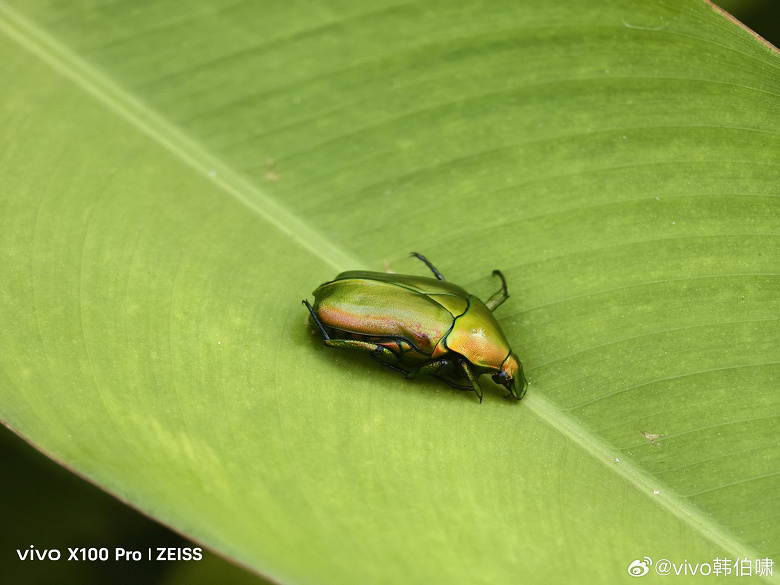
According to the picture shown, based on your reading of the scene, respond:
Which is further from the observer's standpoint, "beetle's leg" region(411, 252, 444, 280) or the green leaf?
"beetle's leg" region(411, 252, 444, 280)

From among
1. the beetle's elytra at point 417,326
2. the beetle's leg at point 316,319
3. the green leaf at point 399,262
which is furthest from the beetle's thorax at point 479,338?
the beetle's leg at point 316,319

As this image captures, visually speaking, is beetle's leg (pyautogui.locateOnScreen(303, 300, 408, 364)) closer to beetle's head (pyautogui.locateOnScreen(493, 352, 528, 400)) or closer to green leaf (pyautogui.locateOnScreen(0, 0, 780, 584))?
green leaf (pyautogui.locateOnScreen(0, 0, 780, 584))

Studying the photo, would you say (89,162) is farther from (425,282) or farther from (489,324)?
(489,324)

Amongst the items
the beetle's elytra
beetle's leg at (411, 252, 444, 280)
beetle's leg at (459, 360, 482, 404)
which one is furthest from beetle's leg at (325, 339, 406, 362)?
beetle's leg at (411, 252, 444, 280)

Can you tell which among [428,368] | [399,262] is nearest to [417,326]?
[428,368]

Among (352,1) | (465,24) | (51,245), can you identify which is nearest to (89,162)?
(51,245)

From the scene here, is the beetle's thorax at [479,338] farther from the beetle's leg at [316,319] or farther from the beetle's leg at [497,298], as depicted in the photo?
the beetle's leg at [316,319]
